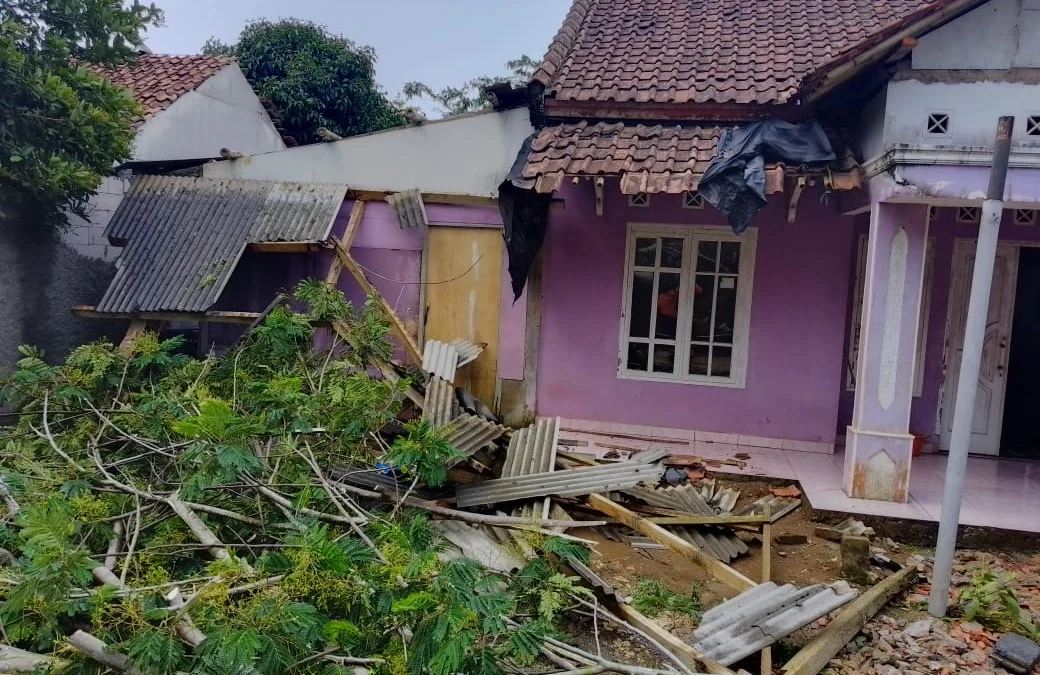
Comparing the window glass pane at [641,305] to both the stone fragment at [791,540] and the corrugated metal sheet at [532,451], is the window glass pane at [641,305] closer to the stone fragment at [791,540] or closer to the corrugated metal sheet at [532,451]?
the corrugated metal sheet at [532,451]

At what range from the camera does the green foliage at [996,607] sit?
412cm

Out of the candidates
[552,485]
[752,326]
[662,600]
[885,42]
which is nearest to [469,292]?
[752,326]

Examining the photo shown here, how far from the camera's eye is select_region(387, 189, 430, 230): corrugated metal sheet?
777 centimetres

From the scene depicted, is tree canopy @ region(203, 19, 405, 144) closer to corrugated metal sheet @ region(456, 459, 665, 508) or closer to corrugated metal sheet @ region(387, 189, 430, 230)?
corrugated metal sheet @ region(387, 189, 430, 230)

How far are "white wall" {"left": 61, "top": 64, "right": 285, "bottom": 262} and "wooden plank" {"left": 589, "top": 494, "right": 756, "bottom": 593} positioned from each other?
653 cm

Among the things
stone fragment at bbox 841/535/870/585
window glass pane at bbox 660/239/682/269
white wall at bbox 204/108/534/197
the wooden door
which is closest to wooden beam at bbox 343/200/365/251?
white wall at bbox 204/108/534/197

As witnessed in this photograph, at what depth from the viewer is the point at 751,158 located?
623 cm

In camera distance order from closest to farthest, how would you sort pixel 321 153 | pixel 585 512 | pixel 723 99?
pixel 585 512 < pixel 723 99 < pixel 321 153

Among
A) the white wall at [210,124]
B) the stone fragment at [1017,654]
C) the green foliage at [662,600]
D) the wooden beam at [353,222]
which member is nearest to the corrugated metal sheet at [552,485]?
the green foliage at [662,600]

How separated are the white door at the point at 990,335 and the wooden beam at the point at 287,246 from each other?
22.3ft

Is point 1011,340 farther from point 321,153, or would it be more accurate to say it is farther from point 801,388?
point 321,153

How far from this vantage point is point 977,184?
5.46 m

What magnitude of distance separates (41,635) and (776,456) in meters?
6.39

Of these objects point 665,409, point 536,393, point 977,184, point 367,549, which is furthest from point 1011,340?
point 367,549
